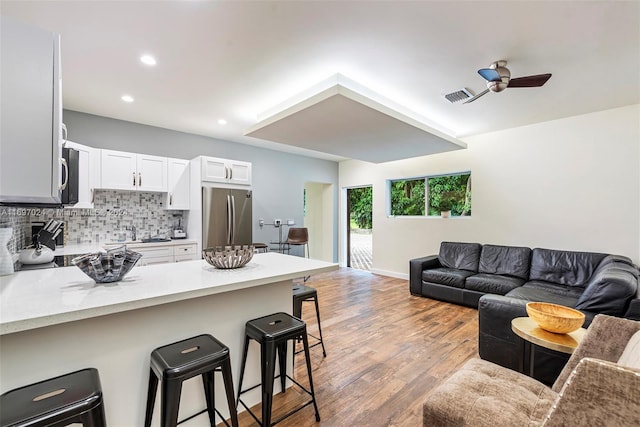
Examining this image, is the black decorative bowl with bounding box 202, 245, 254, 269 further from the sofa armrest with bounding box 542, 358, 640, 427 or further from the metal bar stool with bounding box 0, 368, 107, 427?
the sofa armrest with bounding box 542, 358, 640, 427

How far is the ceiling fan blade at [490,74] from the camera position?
2393 mm

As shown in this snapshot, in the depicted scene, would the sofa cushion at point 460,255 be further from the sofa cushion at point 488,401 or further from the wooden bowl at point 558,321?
the sofa cushion at point 488,401

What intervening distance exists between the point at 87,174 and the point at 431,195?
5.72 meters

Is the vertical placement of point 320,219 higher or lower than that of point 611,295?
higher

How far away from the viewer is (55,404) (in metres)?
1.00

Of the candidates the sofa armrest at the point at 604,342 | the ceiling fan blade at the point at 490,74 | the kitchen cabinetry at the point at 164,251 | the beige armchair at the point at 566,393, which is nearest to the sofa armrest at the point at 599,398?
the beige armchair at the point at 566,393

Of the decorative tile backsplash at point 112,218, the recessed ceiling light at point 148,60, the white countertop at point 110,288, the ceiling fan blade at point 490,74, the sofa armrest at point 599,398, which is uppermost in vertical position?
the recessed ceiling light at point 148,60

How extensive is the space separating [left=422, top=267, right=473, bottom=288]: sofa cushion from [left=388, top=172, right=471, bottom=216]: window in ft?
4.23

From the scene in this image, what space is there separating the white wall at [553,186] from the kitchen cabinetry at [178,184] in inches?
133

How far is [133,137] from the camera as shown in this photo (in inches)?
174

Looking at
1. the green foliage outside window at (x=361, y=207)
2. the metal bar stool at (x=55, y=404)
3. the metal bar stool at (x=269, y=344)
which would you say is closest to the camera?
the metal bar stool at (x=55, y=404)

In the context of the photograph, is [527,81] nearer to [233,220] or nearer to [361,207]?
[233,220]

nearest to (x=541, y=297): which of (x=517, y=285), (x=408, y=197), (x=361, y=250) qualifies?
(x=517, y=285)

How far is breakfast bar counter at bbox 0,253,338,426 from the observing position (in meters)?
1.16
